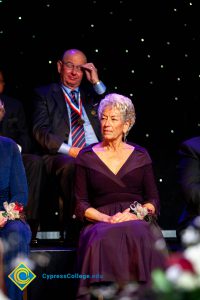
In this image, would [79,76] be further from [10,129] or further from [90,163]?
[90,163]

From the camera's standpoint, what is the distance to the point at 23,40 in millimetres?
5328

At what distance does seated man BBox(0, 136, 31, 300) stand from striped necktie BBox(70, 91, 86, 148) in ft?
3.03

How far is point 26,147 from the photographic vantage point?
473 centimetres

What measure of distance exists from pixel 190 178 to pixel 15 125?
1.56 metres

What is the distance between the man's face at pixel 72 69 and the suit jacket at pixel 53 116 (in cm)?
9

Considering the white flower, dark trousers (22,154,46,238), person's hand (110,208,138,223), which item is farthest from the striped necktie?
the white flower

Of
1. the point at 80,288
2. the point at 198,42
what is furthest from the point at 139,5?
the point at 80,288

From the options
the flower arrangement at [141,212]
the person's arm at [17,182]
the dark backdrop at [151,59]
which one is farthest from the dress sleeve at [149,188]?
the dark backdrop at [151,59]

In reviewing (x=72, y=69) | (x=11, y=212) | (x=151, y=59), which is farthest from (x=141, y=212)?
(x=151, y=59)

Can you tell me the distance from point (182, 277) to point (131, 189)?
265 centimetres

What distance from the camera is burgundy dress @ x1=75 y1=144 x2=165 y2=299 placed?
11.4ft

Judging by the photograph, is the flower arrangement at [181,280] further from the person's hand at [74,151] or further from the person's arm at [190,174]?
the person's hand at [74,151]

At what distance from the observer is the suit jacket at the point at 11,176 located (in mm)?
3820

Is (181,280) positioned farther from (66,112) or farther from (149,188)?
(66,112)
